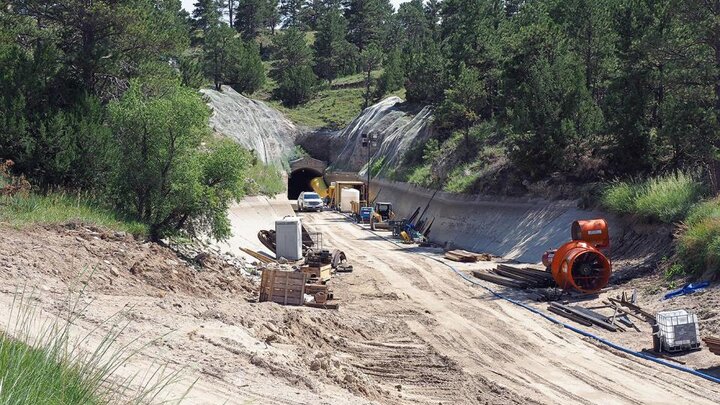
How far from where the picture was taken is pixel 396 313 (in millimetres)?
21484

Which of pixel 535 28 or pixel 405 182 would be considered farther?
pixel 405 182

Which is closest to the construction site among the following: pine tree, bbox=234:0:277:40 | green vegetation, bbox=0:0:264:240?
green vegetation, bbox=0:0:264:240

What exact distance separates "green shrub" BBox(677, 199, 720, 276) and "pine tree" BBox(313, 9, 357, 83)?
82926 millimetres

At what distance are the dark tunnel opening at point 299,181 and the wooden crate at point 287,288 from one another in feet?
220

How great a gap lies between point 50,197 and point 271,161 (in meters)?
51.5

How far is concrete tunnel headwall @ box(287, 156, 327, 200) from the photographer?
83.9 m

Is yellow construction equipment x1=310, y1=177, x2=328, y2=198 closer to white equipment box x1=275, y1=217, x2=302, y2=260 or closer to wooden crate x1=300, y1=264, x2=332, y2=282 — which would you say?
white equipment box x1=275, y1=217, x2=302, y2=260

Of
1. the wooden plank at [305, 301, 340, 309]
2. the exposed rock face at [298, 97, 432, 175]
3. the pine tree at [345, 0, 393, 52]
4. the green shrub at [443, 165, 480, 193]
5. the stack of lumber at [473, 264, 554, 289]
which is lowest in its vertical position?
the wooden plank at [305, 301, 340, 309]

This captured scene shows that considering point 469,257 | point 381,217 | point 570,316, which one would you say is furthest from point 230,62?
point 570,316

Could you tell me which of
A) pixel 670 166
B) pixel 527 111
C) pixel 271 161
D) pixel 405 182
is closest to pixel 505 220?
pixel 527 111

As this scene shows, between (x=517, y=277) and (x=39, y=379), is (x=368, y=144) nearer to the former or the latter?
(x=517, y=277)

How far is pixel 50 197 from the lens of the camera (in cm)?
2306

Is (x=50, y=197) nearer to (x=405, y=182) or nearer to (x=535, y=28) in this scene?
(x=535, y=28)

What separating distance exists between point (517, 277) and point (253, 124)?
5036 cm
